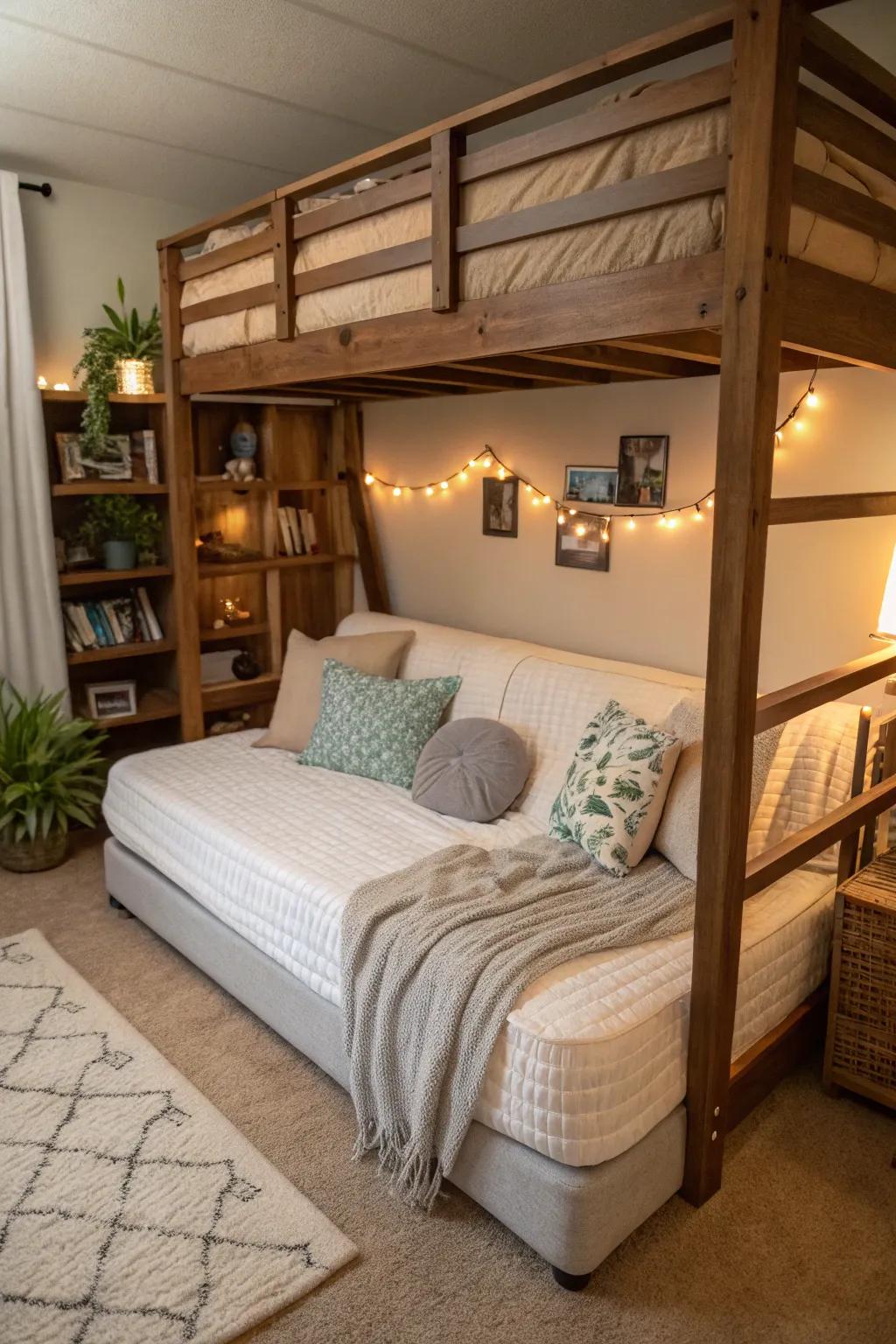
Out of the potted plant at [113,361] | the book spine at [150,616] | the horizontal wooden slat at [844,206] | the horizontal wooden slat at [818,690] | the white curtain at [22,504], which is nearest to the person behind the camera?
the horizontal wooden slat at [844,206]

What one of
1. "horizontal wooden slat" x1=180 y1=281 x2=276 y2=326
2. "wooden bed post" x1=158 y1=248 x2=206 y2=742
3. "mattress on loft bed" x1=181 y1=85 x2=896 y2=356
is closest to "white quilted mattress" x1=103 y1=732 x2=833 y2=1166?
"wooden bed post" x1=158 y1=248 x2=206 y2=742

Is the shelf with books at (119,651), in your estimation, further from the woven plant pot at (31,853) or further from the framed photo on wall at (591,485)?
the framed photo on wall at (591,485)

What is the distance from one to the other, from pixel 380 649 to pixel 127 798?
101 cm

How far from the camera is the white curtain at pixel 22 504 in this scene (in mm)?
3502

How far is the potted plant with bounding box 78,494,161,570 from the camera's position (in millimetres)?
3846

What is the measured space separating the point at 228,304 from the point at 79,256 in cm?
122

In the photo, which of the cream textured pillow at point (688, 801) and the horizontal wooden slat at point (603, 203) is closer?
the horizontal wooden slat at point (603, 203)

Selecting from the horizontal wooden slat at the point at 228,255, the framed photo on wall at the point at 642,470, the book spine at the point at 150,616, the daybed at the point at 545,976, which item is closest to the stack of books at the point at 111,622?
the book spine at the point at 150,616

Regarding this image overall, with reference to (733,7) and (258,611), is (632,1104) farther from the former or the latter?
(258,611)

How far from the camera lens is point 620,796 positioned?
7.80 feet

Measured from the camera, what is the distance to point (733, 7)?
1.52 m

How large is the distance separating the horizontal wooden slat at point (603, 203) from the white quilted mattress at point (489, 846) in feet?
4.83

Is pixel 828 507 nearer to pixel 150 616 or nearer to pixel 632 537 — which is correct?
pixel 632 537

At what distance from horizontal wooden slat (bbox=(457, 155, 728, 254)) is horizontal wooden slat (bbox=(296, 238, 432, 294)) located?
14 cm
